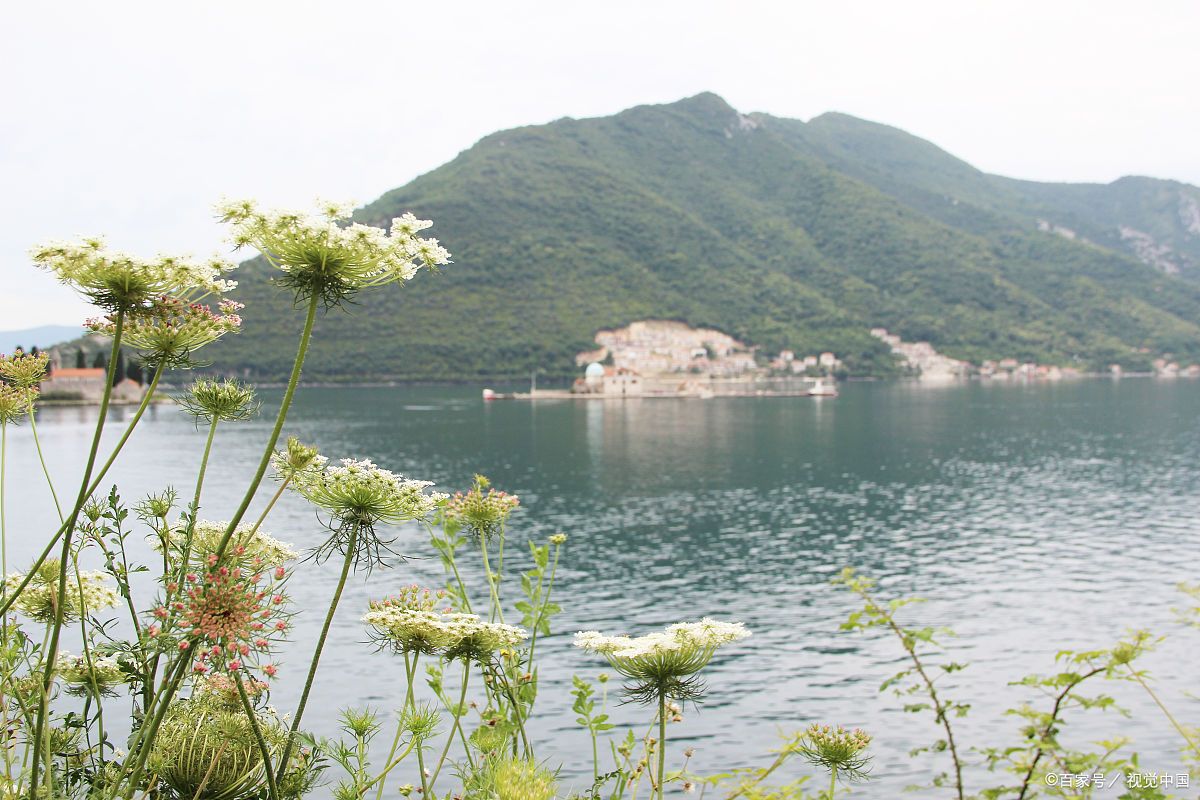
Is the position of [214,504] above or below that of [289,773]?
below

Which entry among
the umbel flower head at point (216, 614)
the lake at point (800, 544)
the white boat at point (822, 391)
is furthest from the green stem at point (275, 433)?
the white boat at point (822, 391)

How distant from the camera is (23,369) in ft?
15.7

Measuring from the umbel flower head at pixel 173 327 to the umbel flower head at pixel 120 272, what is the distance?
0.08m

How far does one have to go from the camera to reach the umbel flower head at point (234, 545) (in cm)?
427

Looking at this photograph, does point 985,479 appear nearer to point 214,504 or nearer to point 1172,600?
point 1172,600

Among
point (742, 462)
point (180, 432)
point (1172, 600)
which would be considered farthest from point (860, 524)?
point (180, 432)

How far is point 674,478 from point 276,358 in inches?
4766

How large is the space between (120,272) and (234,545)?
1.31m

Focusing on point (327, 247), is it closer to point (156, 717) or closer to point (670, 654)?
point (156, 717)

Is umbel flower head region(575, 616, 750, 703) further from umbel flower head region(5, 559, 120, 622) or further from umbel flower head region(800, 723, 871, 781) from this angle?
umbel flower head region(5, 559, 120, 622)

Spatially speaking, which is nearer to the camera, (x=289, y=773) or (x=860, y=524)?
(x=289, y=773)

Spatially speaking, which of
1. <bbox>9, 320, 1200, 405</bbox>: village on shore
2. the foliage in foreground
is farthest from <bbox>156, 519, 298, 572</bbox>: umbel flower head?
<bbox>9, 320, 1200, 405</bbox>: village on shore

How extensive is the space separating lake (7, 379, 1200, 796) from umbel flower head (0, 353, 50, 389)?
1390 centimetres

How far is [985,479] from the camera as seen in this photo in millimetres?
55312
